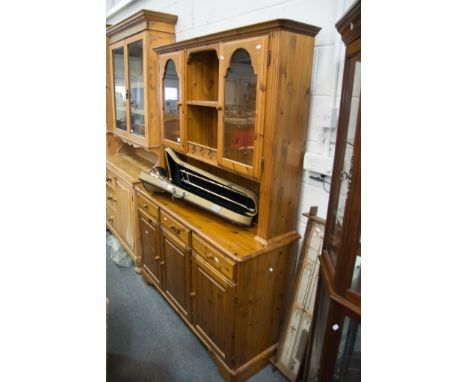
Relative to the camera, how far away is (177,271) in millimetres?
2191

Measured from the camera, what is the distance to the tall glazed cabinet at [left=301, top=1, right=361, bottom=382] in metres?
0.99

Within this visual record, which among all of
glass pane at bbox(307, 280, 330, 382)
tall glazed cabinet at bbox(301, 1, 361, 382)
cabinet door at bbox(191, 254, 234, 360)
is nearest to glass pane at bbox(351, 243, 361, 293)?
tall glazed cabinet at bbox(301, 1, 361, 382)

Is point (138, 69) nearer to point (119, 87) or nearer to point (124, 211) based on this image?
point (119, 87)

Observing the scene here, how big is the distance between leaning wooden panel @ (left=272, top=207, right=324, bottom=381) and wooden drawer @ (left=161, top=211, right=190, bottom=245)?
715 millimetres

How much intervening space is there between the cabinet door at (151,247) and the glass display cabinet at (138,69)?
2.14 feet

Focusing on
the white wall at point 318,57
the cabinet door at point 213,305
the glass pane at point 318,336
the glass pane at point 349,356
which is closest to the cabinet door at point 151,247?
the cabinet door at point 213,305

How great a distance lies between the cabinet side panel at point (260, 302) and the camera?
1.69 m

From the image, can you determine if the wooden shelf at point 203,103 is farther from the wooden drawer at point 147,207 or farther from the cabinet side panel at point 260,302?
the cabinet side panel at point 260,302

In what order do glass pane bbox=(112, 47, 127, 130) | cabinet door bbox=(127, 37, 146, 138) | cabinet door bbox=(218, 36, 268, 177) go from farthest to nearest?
glass pane bbox=(112, 47, 127, 130), cabinet door bbox=(127, 37, 146, 138), cabinet door bbox=(218, 36, 268, 177)

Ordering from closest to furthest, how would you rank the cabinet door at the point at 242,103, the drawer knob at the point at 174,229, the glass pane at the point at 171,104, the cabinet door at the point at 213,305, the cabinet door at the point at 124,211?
the cabinet door at the point at 242,103, the cabinet door at the point at 213,305, the drawer knob at the point at 174,229, the glass pane at the point at 171,104, the cabinet door at the point at 124,211

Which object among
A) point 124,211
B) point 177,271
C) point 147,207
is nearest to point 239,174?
point 177,271

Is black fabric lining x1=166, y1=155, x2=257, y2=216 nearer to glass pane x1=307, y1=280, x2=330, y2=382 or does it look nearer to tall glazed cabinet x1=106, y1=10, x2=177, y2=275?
tall glazed cabinet x1=106, y1=10, x2=177, y2=275
